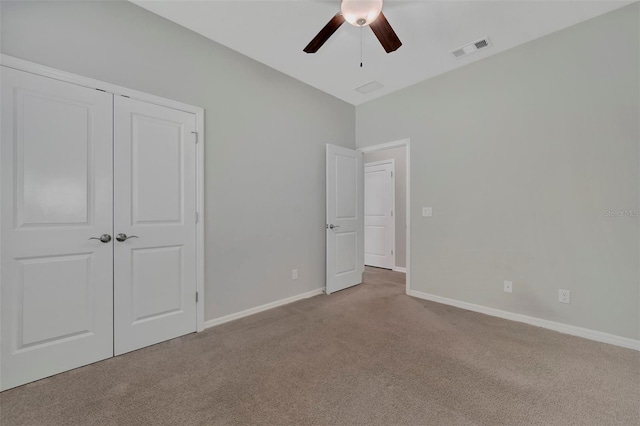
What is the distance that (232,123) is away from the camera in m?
2.84

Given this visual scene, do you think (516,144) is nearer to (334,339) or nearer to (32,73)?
(334,339)

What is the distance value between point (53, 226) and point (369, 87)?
362 centimetres

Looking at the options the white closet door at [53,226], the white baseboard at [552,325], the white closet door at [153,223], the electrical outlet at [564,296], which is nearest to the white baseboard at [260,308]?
the white closet door at [153,223]

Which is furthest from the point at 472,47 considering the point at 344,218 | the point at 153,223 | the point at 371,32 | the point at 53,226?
the point at 53,226

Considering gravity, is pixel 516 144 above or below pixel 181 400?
above

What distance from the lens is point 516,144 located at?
2797mm

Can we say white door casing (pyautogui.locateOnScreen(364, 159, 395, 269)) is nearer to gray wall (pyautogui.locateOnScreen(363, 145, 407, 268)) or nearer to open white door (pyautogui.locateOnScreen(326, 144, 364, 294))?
gray wall (pyautogui.locateOnScreen(363, 145, 407, 268))

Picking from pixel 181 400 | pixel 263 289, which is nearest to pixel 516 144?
pixel 263 289

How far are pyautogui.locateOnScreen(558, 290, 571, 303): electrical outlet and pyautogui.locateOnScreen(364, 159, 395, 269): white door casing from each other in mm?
2857

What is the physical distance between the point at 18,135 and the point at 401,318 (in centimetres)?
349

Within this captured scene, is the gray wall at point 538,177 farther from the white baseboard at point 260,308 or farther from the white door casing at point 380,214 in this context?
the white door casing at point 380,214

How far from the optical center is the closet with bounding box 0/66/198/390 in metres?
1.75

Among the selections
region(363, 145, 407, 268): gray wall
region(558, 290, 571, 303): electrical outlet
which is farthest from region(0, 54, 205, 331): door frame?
region(363, 145, 407, 268): gray wall

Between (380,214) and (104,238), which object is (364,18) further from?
(380,214)
